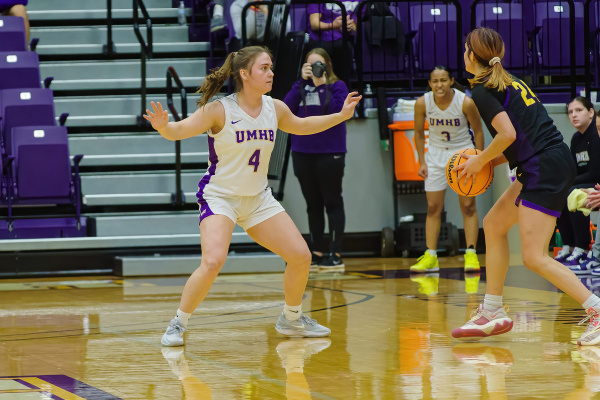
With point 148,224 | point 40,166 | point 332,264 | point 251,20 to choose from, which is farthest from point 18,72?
point 332,264

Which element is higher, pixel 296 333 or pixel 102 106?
pixel 102 106

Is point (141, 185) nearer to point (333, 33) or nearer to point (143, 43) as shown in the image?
point (143, 43)

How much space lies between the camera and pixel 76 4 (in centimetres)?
1348

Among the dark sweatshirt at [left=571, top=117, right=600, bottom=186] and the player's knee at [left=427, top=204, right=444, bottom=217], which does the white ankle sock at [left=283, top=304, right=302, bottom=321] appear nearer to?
the player's knee at [left=427, top=204, right=444, bottom=217]

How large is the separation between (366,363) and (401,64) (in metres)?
8.00

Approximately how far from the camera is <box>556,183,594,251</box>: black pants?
359 inches

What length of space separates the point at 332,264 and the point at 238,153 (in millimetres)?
4492

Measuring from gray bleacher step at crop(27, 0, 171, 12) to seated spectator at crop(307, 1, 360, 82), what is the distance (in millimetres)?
2806

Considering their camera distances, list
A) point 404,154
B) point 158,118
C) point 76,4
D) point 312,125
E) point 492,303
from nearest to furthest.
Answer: point 158,118, point 492,303, point 312,125, point 404,154, point 76,4

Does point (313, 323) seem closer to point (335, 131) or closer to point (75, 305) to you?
point (75, 305)

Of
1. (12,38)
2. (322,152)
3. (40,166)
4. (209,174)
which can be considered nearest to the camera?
(209,174)

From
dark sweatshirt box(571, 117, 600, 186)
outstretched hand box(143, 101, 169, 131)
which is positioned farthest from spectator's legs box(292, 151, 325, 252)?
outstretched hand box(143, 101, 169, 131)

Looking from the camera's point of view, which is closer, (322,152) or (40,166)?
(322,152)

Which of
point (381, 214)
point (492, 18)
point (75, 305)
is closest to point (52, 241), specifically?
point (75, 305)
